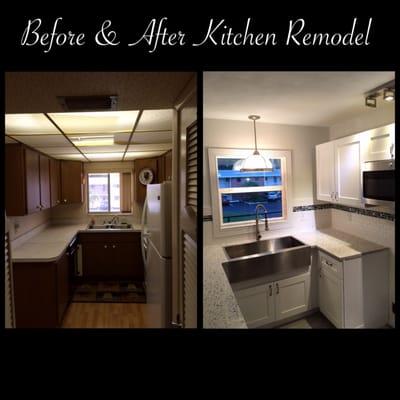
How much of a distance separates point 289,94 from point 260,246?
1.35 meters

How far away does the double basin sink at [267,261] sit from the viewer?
5.83 ft

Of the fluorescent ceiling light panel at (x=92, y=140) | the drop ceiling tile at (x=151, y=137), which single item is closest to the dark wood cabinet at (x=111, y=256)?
the fluorescent ceiling light panel at (x=92, y=140)

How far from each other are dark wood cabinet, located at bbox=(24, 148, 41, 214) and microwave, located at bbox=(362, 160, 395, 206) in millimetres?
2760

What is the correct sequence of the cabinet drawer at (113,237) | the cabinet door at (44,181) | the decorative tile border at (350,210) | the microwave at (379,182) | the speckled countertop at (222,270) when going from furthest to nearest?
the cabinet drawer at (113,237), the cabinet door at (44,181), the decorative tile border at (350,210), the microwave at (379,182), the speckled countertop at (222,270)

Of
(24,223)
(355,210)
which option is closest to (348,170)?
(355,210)

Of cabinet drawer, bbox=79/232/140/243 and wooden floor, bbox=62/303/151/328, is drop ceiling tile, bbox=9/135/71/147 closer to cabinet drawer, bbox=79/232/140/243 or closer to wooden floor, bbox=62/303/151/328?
cabinet drawer, bbox=79/232/140/243

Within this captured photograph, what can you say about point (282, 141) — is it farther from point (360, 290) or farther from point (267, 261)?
point (360, 290)

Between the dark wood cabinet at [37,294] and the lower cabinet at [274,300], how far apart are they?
160cm

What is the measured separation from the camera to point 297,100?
1587 millimetres

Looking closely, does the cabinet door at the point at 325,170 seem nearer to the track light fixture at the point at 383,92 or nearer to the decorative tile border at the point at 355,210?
the decorative tile border at the point at 355,210

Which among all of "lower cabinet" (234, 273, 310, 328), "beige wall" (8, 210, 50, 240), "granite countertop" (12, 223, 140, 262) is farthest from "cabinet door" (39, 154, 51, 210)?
"lower cabinet" (234, 273, 310, 328)

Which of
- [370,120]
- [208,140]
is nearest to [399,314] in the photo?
[208,140]

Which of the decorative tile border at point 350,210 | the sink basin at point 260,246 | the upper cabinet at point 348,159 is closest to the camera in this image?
the upper cabinet at point 348,159
